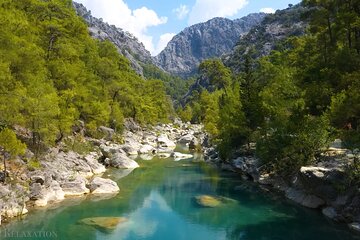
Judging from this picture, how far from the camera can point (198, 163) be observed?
2082 inches

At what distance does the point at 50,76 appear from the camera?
47.0 meters

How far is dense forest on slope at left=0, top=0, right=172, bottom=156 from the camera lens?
108 feet

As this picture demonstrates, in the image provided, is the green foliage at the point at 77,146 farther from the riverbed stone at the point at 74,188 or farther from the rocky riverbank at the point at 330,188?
the rocky riverbank at the point at 330,188

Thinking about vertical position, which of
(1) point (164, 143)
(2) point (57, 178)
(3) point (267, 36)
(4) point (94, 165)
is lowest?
(2) point (57, 178)

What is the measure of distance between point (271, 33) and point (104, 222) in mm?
161719

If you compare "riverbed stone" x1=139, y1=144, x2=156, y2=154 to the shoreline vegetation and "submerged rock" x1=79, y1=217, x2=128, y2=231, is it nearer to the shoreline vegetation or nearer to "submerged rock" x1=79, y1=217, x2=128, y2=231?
the shoreline vegetation

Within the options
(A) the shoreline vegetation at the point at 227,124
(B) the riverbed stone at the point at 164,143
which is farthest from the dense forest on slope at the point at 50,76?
(B) the riverbed stone at the point at 164,143

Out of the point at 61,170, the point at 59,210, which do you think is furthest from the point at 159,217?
the point at 61,170

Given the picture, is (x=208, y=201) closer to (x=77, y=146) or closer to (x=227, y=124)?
(x=227, y=124)

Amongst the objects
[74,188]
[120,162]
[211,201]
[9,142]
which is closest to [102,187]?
[74,188]

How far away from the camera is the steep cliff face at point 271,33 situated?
157750 millimetres

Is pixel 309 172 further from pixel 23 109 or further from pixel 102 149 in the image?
pixel 102 149

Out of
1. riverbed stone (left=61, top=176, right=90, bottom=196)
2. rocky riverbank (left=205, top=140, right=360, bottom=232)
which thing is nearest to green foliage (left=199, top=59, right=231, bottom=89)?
rocky riverbank (left=205, top=140, right=360, bottom=232)

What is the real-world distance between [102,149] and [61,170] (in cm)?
1516
